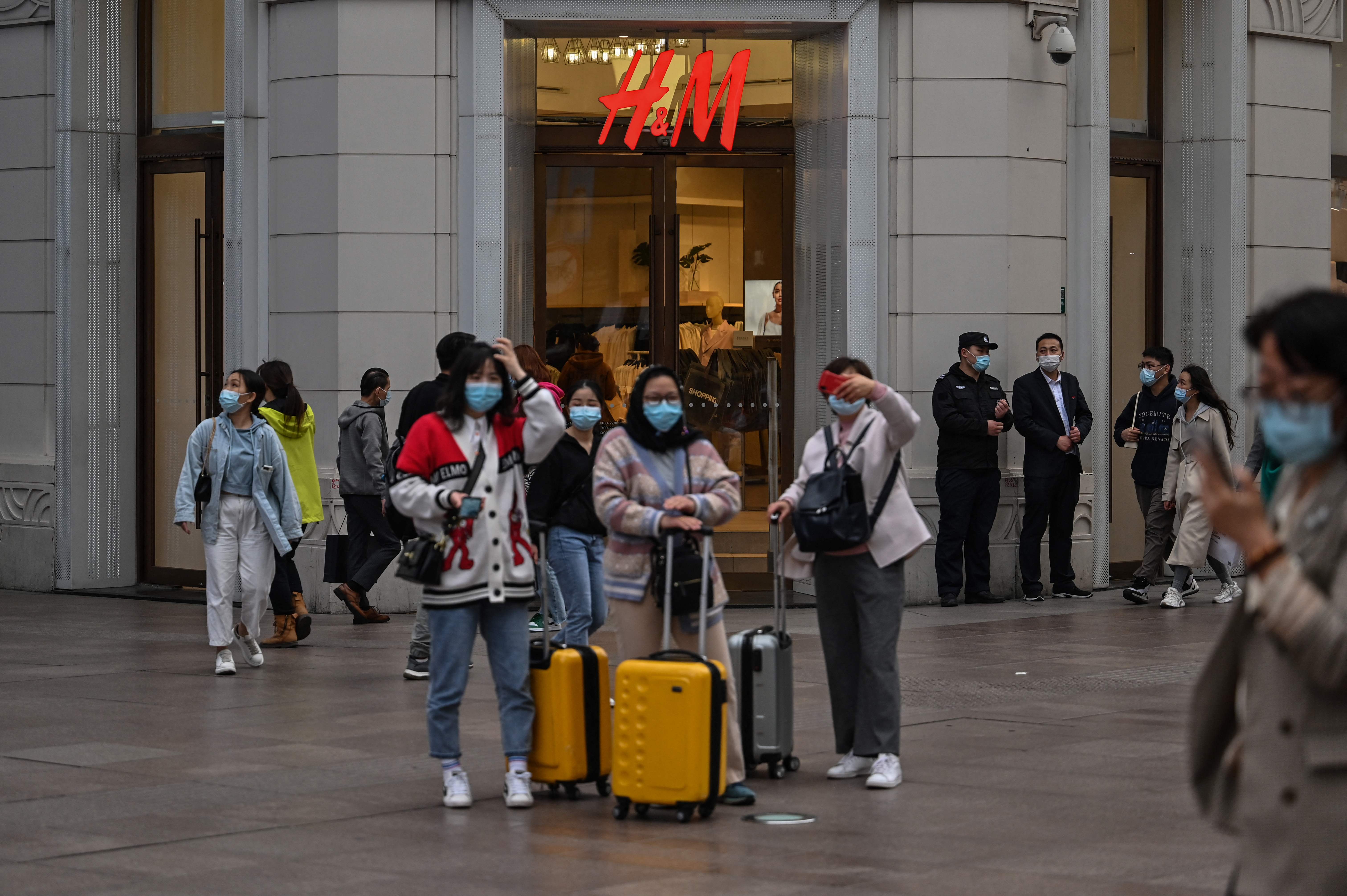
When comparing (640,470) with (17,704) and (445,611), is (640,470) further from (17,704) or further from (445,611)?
(17,704)

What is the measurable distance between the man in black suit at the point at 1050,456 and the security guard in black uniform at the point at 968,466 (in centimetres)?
23

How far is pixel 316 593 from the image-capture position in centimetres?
1477

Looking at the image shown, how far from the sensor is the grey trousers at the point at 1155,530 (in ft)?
50.8

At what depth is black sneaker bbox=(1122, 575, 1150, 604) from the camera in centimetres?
1518

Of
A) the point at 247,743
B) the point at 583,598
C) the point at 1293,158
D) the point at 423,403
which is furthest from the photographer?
the point at 1293,158

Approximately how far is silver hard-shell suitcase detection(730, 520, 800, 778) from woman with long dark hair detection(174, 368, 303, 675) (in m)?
4.36

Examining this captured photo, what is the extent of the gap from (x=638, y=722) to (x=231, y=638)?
5022 mm

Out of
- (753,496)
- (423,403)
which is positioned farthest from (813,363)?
(423,403)

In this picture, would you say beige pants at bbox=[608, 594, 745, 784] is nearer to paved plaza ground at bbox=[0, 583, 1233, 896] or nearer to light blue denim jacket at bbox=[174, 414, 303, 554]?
paved plaza ground at bbox=[0, 583, 1233, 896]

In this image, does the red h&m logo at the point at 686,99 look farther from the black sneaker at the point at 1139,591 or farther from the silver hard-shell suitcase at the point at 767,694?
the silver hard-shell suitcase at the point at 767,694

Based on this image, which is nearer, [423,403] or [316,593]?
[423,403]

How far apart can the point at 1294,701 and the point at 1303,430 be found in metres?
0.50

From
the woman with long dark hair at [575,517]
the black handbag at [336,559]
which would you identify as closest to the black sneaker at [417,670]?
the woman with long dark hair at [575,517]

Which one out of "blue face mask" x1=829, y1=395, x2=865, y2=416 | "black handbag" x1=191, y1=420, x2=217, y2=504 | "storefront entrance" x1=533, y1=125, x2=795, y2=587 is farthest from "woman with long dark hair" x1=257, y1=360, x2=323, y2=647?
"blue face mask" x1=829, y1=395, x2=865, y2=416
